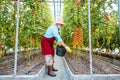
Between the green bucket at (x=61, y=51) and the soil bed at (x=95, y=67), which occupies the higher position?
the green bucket at (x=61, y=51)

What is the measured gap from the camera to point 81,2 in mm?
6336

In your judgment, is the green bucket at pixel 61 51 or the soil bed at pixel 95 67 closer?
the green bucket at pixel 61 51

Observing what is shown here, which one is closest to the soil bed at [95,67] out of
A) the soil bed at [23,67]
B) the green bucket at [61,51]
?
the green bucket at [61,51]

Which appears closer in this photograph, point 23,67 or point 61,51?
point 61,51

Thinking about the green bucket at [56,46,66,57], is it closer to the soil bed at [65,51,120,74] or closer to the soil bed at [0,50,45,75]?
the soil bed at [65,51,120,74]

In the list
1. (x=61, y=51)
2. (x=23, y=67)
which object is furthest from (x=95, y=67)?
(x=23, y=67)

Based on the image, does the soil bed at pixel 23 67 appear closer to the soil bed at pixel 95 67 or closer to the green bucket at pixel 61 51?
the green bucket at pixel 61 51

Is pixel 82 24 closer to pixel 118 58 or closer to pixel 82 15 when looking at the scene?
pixel 82 15

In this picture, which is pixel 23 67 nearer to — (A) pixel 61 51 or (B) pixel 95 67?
(A) pixel 61 51

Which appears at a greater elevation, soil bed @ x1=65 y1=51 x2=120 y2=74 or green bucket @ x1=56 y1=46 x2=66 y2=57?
green bucket @ x1=56 y1=46 x2=66 y2=57

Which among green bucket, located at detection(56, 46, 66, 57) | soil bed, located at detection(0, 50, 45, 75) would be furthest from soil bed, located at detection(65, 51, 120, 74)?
soil bed, located at detection(0, 50, 45, 75)

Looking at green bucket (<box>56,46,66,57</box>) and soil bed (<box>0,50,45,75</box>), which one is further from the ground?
green bucket (<box>56,46,66,57</box>)

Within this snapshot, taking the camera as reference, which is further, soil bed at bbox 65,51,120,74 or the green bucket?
soil bed at bbox 65,51,120,74

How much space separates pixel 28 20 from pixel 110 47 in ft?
11.9
